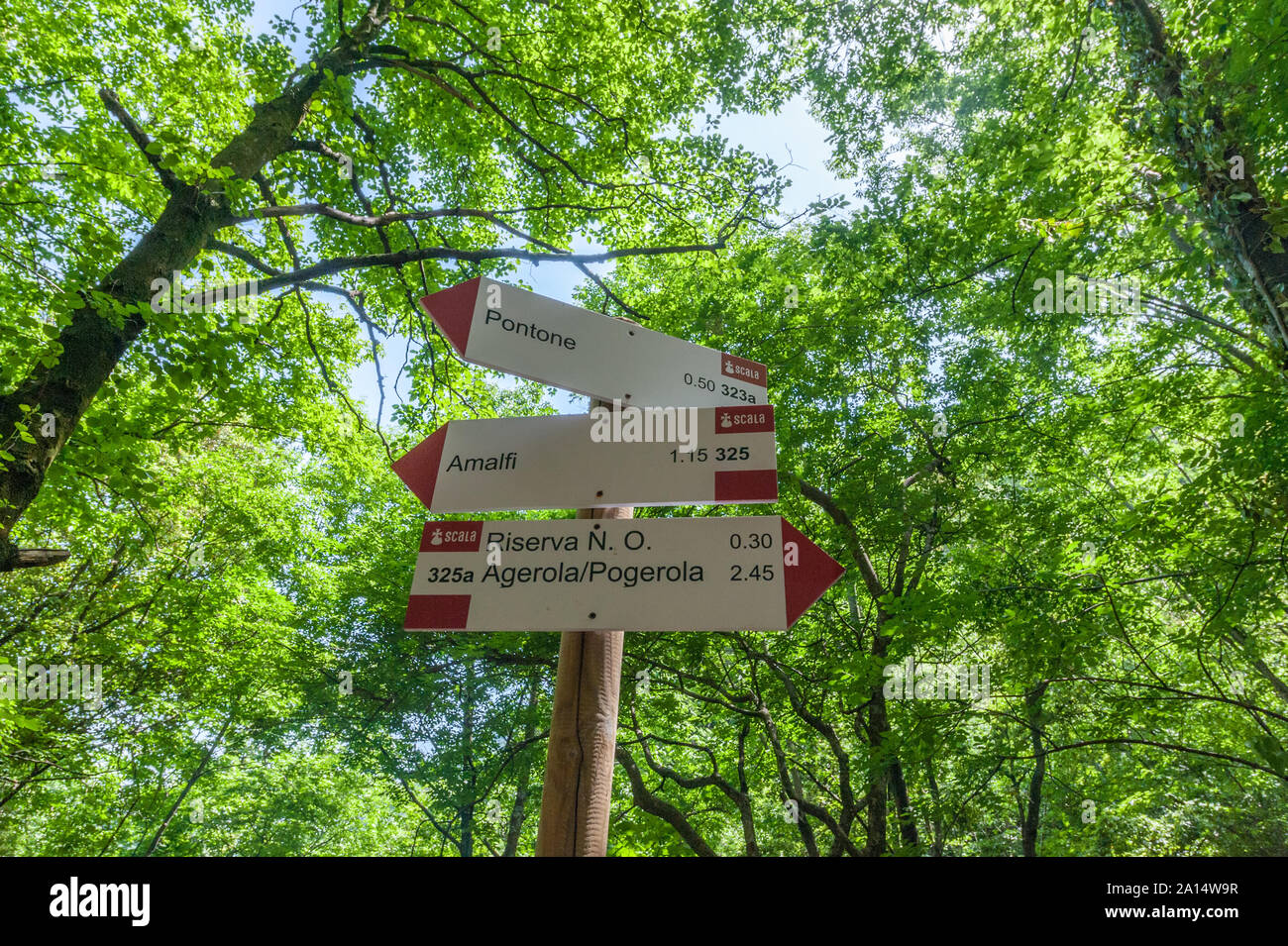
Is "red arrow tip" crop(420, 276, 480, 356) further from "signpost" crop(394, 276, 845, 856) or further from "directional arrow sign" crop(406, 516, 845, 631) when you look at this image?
"directional arrow sign" crop(406, 516, 845, 631)

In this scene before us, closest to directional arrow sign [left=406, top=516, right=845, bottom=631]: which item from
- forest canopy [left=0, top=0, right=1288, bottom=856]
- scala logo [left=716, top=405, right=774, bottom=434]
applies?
scala logo [left=716, top=405, right=774, bottom=434]

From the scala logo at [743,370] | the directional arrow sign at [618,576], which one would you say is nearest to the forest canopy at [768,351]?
the scala logo at [743,370]

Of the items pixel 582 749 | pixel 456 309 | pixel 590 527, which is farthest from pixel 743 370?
pixel 582 749

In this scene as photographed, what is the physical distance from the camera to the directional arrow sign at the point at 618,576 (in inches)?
67.9

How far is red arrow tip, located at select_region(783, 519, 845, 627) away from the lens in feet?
5.57

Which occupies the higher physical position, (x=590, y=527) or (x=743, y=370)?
(x=743, y=370)

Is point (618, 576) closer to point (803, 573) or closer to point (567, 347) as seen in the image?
point (803, 573)

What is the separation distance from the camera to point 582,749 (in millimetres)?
1729

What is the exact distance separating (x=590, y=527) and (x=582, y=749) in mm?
620

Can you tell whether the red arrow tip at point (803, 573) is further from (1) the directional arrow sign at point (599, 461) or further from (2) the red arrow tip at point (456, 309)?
(2) the red arrow tip at point (456, 309)

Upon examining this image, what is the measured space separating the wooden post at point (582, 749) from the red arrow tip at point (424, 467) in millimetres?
680
